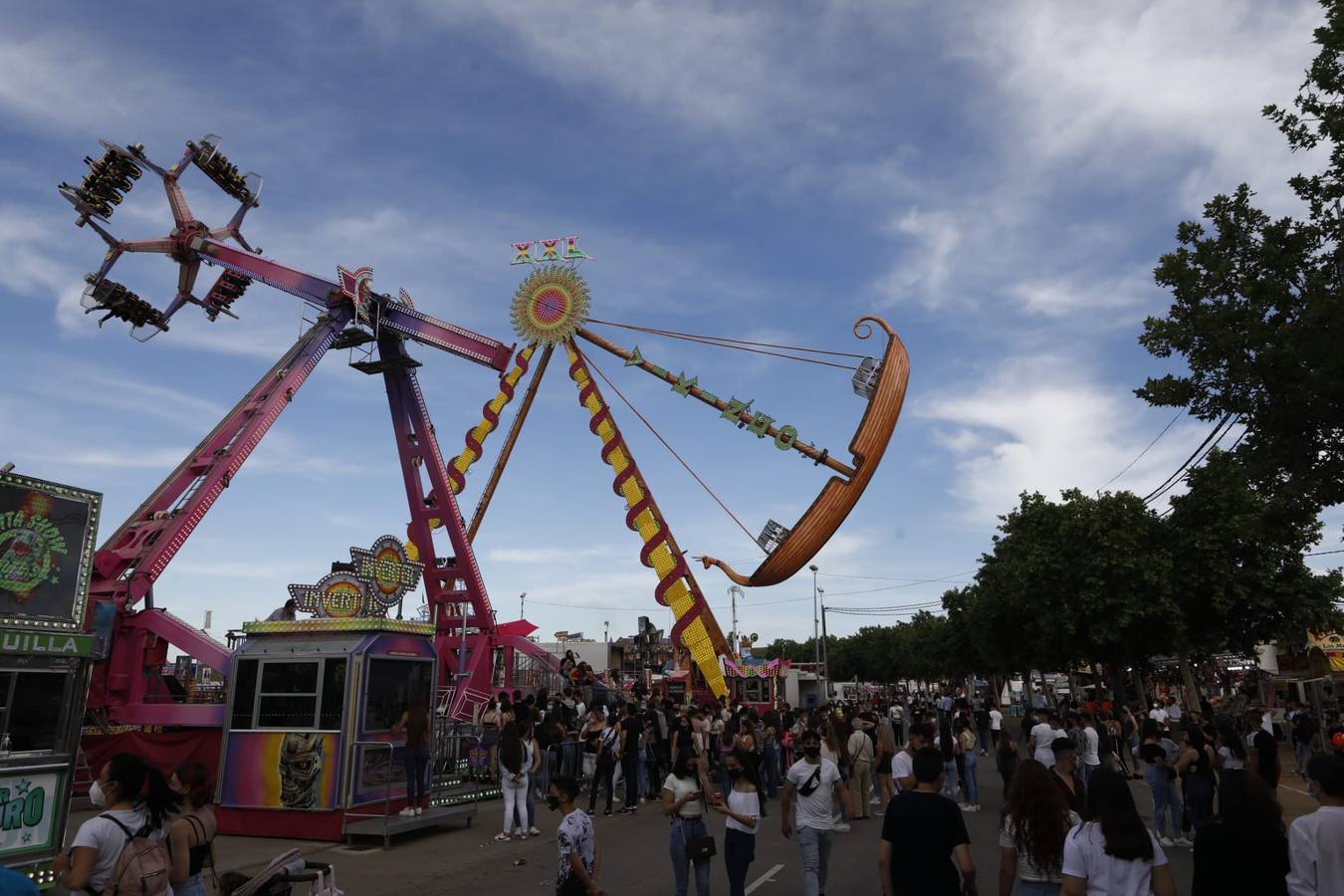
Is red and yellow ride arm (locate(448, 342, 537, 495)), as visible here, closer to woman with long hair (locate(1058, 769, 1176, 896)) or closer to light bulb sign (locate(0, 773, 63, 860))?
light bulb sign (locate(0, 773, 63, 860))

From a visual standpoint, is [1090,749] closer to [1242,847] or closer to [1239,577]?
[1242,847]

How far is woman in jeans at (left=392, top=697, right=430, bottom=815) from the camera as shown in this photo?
12.0 meters

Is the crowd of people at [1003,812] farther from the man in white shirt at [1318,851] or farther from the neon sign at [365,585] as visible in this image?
the neon sign at [365,585]

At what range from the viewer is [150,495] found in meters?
21.1

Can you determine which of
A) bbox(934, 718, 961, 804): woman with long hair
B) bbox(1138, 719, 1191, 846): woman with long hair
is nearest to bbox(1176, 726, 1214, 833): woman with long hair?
bbox(1138, 719, 1191, 846): woman with long hair

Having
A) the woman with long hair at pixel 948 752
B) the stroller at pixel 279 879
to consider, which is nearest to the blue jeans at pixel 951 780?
the woman with long hair at pixel 948 752

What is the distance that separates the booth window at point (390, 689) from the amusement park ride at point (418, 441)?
5995 mm

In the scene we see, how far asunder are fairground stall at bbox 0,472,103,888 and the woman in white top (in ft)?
18.5

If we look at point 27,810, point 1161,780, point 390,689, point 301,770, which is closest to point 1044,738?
point 1161,780

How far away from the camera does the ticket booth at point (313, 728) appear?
1213 centimetres

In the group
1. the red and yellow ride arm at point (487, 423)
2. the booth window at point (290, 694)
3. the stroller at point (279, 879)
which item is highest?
the red and yellow ride arm at point (487, 423)

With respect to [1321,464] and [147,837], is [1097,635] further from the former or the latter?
[147,837]

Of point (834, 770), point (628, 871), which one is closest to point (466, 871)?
point (628, 871)

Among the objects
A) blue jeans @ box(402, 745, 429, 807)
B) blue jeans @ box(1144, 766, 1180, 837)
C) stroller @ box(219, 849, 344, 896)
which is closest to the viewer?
stroller @ box(219, 849, 344, 896)
